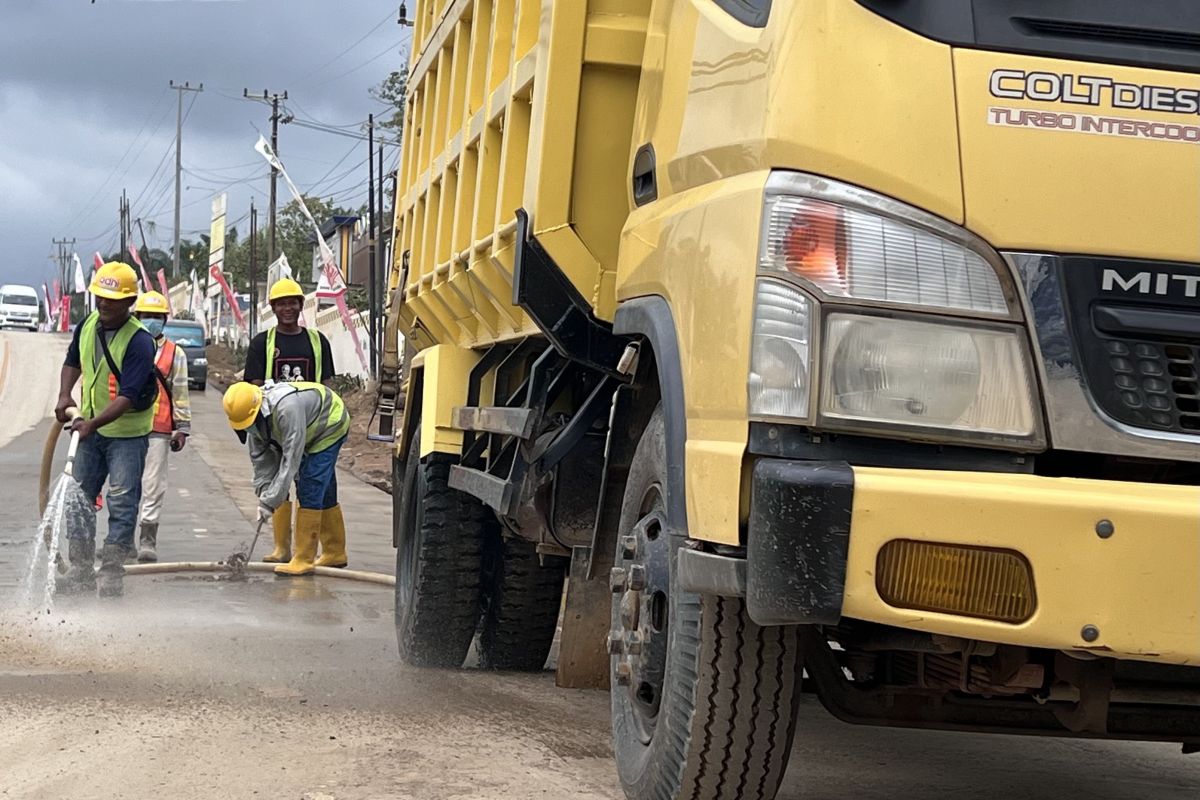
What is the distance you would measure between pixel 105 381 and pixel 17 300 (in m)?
62.2

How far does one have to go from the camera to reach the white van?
6694 cm

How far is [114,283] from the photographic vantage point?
9.53 m

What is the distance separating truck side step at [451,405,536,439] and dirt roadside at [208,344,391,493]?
6.02m

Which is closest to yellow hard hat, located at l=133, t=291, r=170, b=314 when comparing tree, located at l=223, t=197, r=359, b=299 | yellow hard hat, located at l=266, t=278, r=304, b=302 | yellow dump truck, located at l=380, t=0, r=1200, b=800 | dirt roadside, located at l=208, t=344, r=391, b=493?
dirt roadside, located at l=208, t=344, r=391, b=493

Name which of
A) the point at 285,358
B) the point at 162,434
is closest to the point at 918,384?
the point at 285,358

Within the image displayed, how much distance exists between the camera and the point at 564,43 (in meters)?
4.52

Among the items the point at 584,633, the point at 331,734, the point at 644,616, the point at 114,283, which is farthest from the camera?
the point at 114,283

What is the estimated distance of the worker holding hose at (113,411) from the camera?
30.8ft

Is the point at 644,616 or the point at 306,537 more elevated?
the point at 644,616

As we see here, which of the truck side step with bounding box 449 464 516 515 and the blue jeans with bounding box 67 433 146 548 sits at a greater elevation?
the truck side step with bounding box 449 464 516 515

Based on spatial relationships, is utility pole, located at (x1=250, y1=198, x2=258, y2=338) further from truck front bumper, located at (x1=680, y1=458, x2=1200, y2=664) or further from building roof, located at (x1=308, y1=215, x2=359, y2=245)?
truck front bumper, located at (x1=680, y1=458, x2=1200, y2=664)

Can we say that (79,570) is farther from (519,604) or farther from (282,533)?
(519,604)

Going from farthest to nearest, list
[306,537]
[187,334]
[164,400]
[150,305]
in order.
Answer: [187,334] → [150,305] → [164,400] → [306,537]

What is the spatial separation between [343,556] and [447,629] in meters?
4.15
